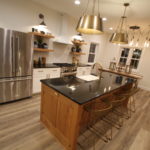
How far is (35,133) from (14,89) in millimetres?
1456

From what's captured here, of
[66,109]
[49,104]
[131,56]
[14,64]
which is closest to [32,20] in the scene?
[14,64]

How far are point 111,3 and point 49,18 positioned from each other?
2226 mm

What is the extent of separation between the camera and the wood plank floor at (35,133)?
184 cm

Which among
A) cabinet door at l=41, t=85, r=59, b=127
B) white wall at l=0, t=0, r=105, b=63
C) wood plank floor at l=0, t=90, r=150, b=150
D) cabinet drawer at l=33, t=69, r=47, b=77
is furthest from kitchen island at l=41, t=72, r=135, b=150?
white wall at l=0, t=0, r=105, b=63

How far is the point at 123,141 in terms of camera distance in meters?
2.11

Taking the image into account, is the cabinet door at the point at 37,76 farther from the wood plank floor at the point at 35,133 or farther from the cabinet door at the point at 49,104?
the cabinet door at the point at 49,104

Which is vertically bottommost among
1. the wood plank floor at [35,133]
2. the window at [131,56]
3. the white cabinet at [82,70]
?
the wood plank floor at [35,133]

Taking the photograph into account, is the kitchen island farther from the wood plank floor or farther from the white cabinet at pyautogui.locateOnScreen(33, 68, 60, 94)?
the white cabinet at pyautogui.locateOnScreen(33, 68, 60, 94)

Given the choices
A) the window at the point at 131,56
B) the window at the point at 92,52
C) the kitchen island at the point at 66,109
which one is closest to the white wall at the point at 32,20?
the window at the point at 92,52

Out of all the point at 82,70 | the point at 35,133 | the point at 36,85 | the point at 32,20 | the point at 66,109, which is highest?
the point at 32,20

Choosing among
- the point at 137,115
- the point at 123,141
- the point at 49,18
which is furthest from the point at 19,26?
the point at 137,115

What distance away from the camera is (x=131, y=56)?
19.6ft

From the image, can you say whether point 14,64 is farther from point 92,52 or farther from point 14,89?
point 92,52

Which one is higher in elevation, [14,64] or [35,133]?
[14,64]
